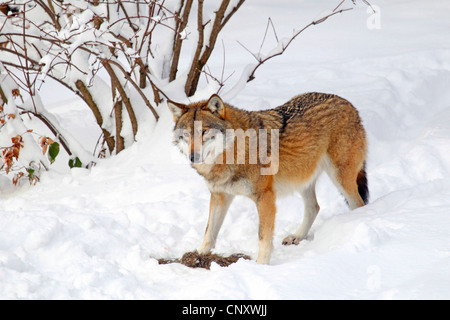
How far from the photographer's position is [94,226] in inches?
211

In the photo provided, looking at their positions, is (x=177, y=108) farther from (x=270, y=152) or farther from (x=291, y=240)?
(x=291, y=240)

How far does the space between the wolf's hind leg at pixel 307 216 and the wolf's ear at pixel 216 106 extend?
1541 millimetres

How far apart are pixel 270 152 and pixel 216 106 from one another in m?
0.71

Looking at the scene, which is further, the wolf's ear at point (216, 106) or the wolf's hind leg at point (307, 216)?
the wolf's hind leg at point (307, 216)

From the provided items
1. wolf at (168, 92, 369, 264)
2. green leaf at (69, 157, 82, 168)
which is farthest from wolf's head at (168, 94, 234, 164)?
green leaf at (69, 157, 82, 168)

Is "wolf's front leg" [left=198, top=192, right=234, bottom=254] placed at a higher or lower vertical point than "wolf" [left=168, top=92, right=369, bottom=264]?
lower

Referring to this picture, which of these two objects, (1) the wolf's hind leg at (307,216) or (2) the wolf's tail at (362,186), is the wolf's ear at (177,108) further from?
(2) the wolf's tail at (362,186)

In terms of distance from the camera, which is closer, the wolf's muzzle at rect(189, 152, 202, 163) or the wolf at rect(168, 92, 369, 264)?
the wolf's muzzle at rect(189, 152, 202, 163)

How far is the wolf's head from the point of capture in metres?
4.91

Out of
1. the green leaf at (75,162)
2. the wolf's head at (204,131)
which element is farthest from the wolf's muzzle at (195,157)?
the green leaf at (75,162)

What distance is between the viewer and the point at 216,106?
16.5 feet

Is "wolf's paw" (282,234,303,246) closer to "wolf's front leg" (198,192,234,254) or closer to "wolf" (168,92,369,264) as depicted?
"wolf" (168,92,369,264)

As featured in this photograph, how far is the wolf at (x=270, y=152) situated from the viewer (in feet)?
16.5
